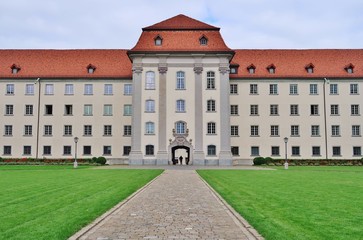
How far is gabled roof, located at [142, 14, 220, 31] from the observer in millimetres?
51281

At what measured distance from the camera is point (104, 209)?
1114 centimetres

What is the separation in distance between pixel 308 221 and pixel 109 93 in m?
47.9

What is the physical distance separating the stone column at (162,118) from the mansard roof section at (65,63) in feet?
21.3

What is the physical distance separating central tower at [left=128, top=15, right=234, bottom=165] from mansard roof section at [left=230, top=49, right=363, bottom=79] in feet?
19.1

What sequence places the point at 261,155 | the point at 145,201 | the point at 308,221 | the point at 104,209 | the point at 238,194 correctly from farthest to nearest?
the point at 261,155
the point at 238,194
the point at 145,201
the point at 104,209
the point at 308,221

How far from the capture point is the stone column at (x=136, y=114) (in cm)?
4881

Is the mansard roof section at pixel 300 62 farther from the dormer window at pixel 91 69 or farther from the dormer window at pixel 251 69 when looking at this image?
the dormer window at pixel 91 69

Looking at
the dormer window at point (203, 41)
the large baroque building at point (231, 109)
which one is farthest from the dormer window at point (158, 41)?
the dormer window at point (203, 41)

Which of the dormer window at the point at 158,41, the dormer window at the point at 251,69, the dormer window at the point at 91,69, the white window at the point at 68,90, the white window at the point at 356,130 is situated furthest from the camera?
the dormer window at the point at 91,69

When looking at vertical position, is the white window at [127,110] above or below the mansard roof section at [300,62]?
below

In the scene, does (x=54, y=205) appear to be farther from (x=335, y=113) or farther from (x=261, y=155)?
(x=335, y=113)

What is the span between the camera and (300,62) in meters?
56.5

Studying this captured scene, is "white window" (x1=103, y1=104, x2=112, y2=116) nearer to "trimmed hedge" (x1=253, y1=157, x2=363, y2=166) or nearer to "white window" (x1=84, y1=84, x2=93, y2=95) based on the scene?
"white window" (x1=84, y1=84, x2=93, y2=95)

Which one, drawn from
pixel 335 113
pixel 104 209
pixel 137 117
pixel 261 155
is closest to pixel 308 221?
pixel 104 209
